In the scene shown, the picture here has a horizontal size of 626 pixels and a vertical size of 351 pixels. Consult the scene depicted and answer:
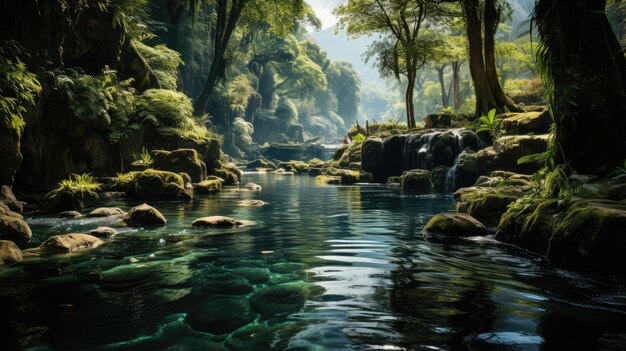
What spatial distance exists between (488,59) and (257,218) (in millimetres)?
15664

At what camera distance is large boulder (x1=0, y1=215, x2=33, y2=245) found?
265 inches

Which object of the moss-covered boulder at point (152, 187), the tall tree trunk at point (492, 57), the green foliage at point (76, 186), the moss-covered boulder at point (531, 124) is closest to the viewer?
the green foliage at point (76, 186)

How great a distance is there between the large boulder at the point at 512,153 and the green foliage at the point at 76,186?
45.5 ft

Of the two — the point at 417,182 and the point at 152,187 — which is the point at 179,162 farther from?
the point at 417,182

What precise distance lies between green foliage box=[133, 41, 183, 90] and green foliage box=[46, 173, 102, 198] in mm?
10312

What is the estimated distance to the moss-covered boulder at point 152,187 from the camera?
47.7ft

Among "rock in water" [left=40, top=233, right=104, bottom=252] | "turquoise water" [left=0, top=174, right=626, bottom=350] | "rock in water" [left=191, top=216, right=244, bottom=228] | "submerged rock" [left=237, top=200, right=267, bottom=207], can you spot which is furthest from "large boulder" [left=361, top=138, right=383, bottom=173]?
"rock in water" [left=40, top=233, right=104, bottom=252]

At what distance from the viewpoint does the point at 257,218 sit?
1042 centimetres

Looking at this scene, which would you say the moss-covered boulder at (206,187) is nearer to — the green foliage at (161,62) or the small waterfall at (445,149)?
the green foliage at (161,62)

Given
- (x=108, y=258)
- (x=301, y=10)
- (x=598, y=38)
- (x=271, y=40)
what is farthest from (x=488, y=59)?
(x=271, y=40)

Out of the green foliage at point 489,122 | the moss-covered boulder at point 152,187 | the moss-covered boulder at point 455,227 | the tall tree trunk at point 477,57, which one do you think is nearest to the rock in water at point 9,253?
the moss-covered boulder at point 455,227

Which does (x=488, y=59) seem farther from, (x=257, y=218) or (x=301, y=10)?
(x=257, y=218)

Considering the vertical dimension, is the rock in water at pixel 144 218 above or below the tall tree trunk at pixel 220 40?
below

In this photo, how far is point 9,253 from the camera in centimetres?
564
